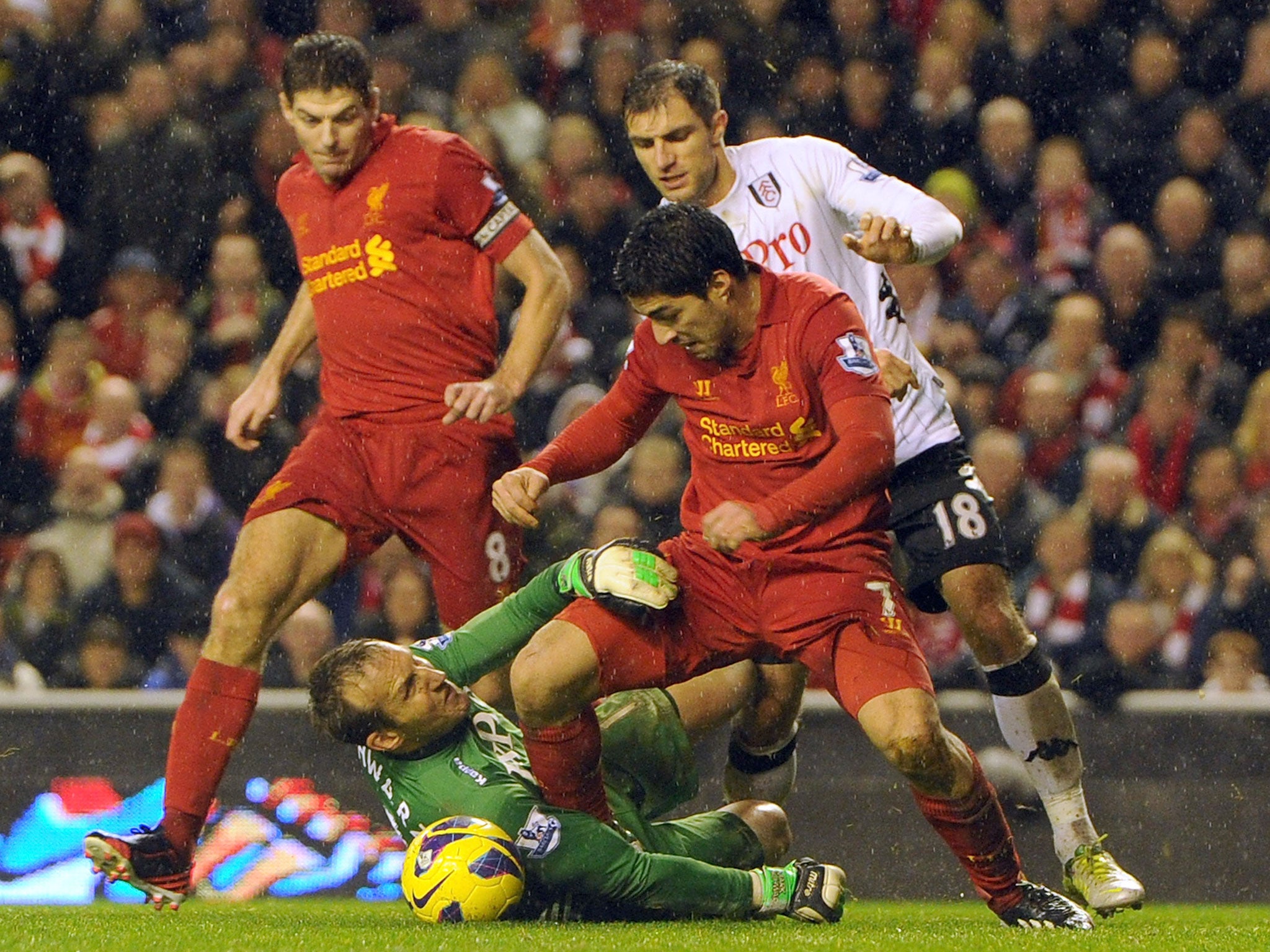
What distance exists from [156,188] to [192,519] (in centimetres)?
197

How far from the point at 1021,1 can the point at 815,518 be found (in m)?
5.46

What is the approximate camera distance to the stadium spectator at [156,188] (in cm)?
984

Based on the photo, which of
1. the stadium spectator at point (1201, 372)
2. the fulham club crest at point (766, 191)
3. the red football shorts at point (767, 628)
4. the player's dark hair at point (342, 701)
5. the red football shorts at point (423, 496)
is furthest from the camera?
the stadium spectator at point (1201, 372)

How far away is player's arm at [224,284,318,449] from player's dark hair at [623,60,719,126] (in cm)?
128

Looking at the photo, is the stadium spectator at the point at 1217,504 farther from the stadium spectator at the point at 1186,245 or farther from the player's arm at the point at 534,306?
the player's arm at the point at 534,306

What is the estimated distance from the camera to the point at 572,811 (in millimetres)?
5320

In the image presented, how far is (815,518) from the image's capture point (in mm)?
5016

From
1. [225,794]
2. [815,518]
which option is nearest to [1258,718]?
[815,518]

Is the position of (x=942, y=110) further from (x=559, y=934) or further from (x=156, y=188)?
(x=559, y=934)

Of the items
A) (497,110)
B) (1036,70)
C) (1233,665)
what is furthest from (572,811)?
(1036,70)

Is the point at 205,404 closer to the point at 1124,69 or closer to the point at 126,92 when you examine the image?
the point at 126,92

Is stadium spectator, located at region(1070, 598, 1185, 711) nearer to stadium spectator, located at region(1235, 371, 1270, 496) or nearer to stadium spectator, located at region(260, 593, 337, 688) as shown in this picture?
stadium spectator, located at region(1235, 371, 1270, 496)

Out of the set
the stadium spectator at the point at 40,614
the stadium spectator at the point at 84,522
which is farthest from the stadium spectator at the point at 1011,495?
the stadium spectator at the point at 40,614

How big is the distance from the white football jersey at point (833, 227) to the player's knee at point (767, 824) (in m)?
1.11
